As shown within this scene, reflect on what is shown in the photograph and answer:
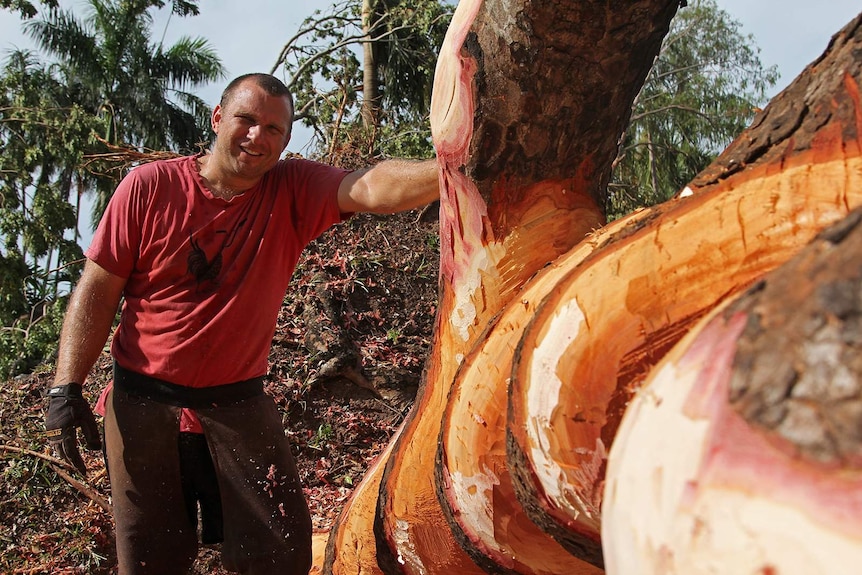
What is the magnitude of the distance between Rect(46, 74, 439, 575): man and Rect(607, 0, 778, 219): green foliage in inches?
353

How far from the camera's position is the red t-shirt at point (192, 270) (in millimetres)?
2670

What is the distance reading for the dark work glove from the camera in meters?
2.59

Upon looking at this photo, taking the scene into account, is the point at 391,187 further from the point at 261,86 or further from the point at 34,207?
the point at 34,207

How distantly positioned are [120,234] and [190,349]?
43cm

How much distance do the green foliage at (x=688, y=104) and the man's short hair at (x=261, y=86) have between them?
880 cm

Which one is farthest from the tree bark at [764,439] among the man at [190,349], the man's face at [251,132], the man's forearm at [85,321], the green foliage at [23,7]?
the green foliage at [23,7]

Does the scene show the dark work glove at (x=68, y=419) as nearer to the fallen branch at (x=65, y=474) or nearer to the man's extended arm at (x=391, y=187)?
the man's extended arm at (x=391, y=187)

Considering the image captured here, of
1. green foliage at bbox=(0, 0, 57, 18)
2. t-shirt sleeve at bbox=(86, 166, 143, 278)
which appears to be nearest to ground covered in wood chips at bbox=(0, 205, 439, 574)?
t-shirt sleeve at bbox=(86, 166, 143, 278)

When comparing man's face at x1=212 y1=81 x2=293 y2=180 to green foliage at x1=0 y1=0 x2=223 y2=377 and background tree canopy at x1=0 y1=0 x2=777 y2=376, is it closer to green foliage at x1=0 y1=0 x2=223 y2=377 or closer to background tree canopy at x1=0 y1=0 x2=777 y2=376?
Answer: background tree canopy at x1=0 y1=0 x2=777 y2=376

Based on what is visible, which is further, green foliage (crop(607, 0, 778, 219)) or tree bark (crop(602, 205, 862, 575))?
green foliage (crop(607, 0, 778, 219))

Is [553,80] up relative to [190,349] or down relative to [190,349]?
up

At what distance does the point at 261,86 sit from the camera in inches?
111

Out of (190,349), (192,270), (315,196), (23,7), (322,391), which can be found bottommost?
(322,391)

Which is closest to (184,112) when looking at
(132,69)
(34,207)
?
(132,69)
